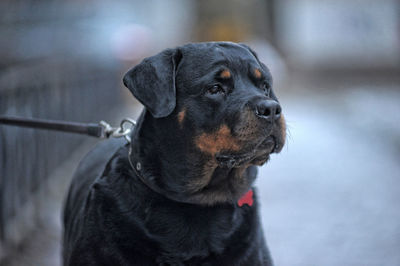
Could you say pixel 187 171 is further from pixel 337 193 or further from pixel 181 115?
pixel 337 193

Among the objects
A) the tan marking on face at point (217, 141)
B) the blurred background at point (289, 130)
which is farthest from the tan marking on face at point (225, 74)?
the blurred background at point (289, 130)

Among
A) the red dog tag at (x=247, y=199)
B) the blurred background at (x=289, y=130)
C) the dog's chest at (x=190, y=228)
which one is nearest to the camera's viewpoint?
the dog's chest at (x=190, y=228)

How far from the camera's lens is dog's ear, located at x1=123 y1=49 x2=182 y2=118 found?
9.04ft

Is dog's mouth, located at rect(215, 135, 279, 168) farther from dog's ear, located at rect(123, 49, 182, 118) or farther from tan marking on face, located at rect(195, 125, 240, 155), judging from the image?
dog's ear, located at rect(123, 49, 182, 118)

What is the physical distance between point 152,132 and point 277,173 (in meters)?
5.41

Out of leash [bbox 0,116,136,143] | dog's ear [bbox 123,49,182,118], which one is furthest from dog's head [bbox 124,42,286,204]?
leash [bbox 0,116,136,143]

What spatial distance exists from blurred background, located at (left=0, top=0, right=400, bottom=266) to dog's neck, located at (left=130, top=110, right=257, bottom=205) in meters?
0.67

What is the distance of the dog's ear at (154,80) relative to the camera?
2756 millimetres

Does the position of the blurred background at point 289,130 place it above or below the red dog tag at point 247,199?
below

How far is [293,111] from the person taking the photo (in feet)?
46.8

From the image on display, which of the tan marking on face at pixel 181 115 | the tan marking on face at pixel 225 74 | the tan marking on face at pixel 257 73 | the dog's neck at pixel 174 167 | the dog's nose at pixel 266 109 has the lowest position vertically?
the dog's neck at pixel 174 167

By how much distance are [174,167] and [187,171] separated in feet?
0.25

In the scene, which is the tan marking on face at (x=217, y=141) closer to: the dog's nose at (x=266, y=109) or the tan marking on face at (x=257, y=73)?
the dog's nose at (x=266, y=109)

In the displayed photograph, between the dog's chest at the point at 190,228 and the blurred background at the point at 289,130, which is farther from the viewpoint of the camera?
the blurred background at the point at 289,130
